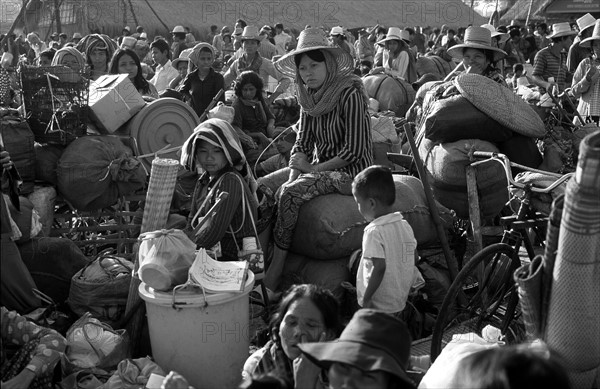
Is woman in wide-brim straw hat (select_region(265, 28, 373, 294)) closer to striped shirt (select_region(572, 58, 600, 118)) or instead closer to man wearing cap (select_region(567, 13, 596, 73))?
striped shirt (select_region(572, 58, 600, 118))

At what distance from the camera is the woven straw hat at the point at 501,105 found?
586 centimetres

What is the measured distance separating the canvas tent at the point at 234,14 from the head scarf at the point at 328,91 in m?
15.5

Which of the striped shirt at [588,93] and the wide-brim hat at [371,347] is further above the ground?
the wide-brim hat at [371,347]

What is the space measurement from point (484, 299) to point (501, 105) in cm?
154

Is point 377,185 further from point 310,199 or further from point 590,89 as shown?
point 590,89

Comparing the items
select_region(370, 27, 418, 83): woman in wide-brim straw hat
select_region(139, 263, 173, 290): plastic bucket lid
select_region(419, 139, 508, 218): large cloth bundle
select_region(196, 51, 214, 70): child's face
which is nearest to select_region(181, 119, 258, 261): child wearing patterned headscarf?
select_region(139, 263, 173, 290): plastic bucket lid

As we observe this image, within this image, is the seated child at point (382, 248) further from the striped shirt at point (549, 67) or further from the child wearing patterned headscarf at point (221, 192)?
the striped shirt at point (549, 67)

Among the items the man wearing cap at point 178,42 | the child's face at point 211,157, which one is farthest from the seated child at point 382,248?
the man wearing cap at point 178,42

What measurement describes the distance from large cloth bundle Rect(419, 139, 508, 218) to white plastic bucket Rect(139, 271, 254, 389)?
222 cm

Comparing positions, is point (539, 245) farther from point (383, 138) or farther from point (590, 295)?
point (383, 138)

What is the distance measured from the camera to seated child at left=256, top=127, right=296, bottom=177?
7.73 m

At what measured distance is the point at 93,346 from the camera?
4.58m

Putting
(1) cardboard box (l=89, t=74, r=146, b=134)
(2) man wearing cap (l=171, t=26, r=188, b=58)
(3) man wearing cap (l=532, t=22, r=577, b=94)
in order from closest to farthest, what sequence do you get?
(1) cardboard box (l=89, t=74, r=146, b=134) → (3) man wearing cap (l=532, t=22, r=577, b=94) → (2) man wearing cap (l=171, t=26, r=188, b=58)

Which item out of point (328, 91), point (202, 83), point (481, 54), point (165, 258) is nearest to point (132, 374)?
point (165, 258)
